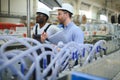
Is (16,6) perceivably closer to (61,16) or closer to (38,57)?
(61,16)

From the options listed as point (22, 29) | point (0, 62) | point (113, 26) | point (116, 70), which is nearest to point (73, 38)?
point (116, 70)

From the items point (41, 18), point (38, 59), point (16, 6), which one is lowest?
point (38, 59)

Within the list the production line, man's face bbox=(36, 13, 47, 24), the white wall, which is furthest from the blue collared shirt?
the white wall

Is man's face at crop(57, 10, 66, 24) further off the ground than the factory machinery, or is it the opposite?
man's face at crop(57, 10, 66, 24)

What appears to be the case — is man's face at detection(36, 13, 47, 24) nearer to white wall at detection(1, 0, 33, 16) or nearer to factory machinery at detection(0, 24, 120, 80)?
factory machinery at detection(0, 24, 120, 80)

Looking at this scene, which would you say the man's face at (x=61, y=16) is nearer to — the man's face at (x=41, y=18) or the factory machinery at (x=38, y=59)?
the man's face at (x=41, y=18)

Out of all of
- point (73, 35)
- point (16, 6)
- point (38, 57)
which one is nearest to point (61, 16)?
point (73, 35)

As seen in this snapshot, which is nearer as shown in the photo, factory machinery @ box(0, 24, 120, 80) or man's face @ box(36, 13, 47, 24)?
factory machinery @ box(0, 24, 120, 80)

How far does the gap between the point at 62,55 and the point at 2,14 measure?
3.87 m

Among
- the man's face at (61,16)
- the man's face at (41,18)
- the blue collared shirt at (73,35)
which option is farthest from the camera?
the man's face at (41,18)

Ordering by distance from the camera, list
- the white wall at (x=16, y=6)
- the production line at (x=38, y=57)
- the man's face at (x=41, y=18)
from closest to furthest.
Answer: the production line at (x=38, y=57) → the man's face at (x=41, y=18) → the white wall at (x=16, y=6)

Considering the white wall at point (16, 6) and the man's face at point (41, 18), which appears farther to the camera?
the white wall at point (16, 6)

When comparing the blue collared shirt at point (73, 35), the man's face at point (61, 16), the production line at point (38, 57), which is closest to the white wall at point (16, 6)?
the man's face at point (61, 16)

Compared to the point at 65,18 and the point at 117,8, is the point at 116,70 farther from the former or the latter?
the point at 117,8
